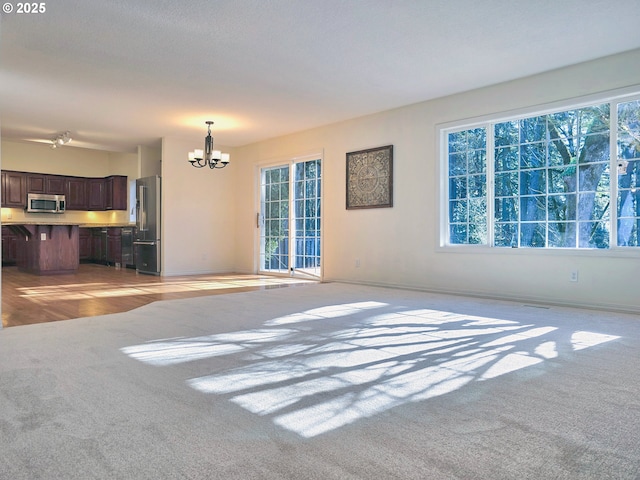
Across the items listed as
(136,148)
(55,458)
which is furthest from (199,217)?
(55,458)

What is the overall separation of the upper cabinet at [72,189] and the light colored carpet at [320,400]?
8171 mm

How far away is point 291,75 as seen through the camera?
4969 mm

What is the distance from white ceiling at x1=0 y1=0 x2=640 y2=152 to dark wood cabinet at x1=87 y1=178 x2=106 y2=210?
4.95 metres

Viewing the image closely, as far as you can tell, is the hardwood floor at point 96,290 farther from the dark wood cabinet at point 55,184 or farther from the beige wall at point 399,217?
the dark wood cabinet at point 55,184

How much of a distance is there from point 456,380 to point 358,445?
36.0 inches

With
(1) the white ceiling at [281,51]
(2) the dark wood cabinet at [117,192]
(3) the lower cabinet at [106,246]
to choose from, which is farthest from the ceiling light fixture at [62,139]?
(2) the dark wood cabinet at [117,192]

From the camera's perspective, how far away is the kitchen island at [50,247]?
27.1ft

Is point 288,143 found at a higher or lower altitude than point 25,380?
higher

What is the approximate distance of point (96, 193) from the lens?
11453 mm

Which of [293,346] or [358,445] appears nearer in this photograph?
[358,445]

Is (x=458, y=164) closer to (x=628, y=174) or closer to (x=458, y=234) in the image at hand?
(x=458, y=234)

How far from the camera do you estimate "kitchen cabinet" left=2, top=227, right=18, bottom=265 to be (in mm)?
10086

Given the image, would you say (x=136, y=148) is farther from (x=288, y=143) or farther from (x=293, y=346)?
(x=293, y=346)

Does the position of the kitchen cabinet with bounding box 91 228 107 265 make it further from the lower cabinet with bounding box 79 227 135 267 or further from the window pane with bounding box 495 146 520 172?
the window pane with bounding box 495 146 520 172
